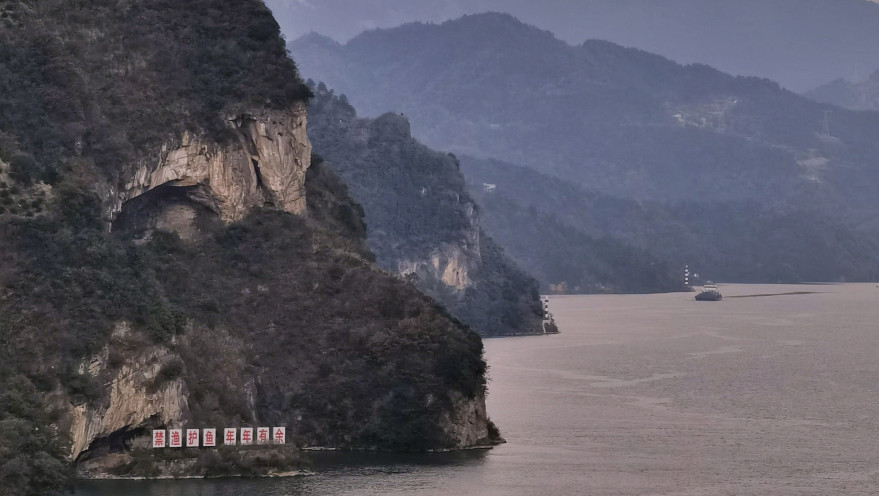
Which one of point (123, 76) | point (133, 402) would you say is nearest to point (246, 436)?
point (133, 402)

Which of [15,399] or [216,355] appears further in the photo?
[216,355]

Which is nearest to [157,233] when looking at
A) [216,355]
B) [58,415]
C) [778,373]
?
[216,355]

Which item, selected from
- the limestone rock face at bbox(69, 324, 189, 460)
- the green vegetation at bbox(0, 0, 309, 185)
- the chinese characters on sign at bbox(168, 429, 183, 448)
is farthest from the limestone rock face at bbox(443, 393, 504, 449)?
the green vegetation at bbox(0, 0, 309, 185)

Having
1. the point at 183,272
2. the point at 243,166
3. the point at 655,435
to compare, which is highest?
the point at 243,166

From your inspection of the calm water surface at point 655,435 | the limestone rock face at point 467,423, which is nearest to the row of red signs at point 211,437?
the calm water surface at point 655,435

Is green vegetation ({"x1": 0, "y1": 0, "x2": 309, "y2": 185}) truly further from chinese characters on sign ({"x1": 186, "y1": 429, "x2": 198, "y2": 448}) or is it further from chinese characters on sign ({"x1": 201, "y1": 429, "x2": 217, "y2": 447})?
chinese characters on sign ({"x1": 201, "y1": 429, "x2": 217, "y2": 447})

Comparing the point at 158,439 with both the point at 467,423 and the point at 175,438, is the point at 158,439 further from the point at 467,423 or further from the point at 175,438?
the point at 467,423

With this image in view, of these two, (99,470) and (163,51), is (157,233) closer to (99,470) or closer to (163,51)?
(163,51)
